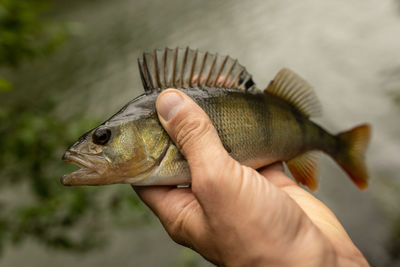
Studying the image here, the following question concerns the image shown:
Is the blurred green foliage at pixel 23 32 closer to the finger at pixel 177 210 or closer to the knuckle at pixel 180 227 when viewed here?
the finger at pixel 177 210

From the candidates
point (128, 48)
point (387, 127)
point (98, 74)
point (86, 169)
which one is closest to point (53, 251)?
point (86, 169)

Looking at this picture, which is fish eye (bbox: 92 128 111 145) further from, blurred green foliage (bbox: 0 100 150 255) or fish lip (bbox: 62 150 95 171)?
blurred green foliage (bbox: 0 100 150 255)

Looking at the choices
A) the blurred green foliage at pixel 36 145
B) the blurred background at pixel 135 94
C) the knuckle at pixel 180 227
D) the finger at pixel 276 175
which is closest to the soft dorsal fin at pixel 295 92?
the finger at pixel 276 175

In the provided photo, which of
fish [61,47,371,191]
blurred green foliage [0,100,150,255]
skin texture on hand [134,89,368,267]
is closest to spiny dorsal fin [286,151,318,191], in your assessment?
fish [61,47,371,191]

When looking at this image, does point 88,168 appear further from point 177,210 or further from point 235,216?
point 235,216

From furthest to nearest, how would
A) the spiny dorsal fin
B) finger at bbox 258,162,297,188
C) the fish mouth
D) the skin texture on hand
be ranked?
the spiny dorsal fin
finger at bbox 258,162,297,188
the fish mouth
the skin texture on hand

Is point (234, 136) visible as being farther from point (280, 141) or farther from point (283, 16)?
point (283, 16)
